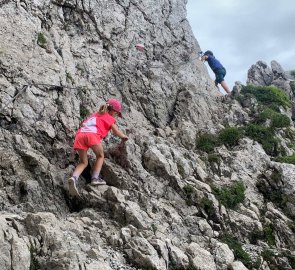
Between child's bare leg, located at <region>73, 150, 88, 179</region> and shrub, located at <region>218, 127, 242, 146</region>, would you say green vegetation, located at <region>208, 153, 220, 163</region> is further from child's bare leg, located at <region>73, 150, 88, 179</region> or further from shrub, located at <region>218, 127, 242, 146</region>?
child's bare leg, located at <region>73, 150, 88, 179</region>

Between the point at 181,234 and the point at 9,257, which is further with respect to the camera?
the point at 181,234

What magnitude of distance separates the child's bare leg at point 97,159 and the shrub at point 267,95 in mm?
12894

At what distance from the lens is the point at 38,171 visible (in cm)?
1338

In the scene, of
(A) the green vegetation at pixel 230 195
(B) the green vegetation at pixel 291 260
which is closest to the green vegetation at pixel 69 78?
(A) the green vegetation at pixel 230 195

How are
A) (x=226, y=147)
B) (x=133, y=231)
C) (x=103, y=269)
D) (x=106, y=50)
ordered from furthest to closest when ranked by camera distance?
(x=106, y=50)
(x=226, y=147)
(x=133, y=231)
(x=103, y=269)

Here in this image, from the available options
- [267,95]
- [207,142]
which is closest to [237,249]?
[207,142]

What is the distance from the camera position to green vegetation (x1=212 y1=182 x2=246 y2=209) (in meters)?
14.8

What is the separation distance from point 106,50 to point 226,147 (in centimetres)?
743

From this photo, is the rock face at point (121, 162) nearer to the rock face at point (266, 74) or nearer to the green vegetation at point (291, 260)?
the green vegetation at point (291, 260)

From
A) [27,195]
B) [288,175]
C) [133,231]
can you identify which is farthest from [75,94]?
[288,175]

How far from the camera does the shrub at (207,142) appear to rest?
1820 cm

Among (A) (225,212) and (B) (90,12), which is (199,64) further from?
(A) (225,212)

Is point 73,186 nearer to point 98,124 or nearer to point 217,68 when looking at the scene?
point 98,124

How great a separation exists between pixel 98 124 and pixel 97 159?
47.6 inches
